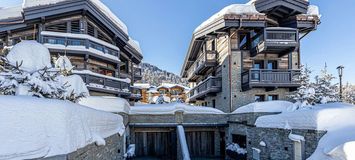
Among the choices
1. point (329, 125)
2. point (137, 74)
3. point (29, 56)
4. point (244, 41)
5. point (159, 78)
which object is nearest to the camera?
point (29, 56)

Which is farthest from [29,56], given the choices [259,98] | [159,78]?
[159,78]

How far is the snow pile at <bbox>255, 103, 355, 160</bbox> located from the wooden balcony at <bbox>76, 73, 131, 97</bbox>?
10242mm

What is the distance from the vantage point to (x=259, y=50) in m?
14.9

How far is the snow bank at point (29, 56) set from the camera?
222 inches

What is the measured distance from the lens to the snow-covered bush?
17.5ft

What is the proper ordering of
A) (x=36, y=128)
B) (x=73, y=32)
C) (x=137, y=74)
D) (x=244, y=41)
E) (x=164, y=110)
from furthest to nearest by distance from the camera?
(x=137, y=74) < (x=244, y=41) < (x=73, y=32) < (x=164, y=110) < (x=36, y=128)

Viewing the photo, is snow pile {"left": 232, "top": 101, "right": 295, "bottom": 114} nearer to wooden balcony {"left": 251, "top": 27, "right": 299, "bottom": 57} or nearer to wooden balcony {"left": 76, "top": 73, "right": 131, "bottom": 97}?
wooden balcony {"left": 251, "top": 27, "right": 299, "bottom": 57}

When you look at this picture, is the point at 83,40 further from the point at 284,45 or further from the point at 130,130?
the point at 284,45

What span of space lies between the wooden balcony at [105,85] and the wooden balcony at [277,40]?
9380mm

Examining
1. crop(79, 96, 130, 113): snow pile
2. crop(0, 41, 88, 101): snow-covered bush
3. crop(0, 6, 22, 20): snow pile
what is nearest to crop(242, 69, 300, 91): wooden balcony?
crop(79, 96, 130, 113): snow pile

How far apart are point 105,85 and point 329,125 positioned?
12.6m

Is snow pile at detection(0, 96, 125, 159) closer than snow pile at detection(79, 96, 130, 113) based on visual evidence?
Yes

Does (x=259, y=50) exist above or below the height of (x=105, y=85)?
above

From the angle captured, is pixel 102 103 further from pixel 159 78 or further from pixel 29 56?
pixel 159 78
